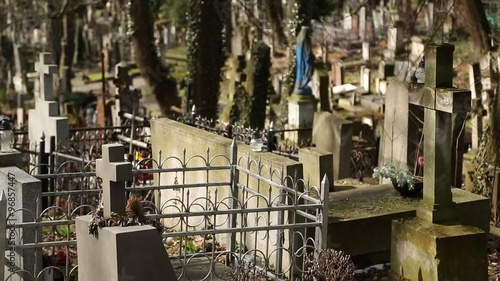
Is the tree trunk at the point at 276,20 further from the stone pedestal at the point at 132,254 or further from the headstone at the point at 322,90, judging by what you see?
→ the stone pedestal at the point at 132,254

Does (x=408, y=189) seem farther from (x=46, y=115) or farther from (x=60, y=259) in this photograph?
(x=46, y=115)

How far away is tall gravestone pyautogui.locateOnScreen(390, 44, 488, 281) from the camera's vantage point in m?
9.15

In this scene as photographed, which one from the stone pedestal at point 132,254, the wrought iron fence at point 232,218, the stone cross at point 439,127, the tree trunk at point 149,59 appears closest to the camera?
the stone pedestal at point 132,254

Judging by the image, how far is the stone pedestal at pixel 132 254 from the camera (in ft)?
22.9

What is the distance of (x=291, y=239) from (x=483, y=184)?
204 inches

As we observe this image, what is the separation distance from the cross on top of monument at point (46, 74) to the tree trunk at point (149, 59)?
476cm

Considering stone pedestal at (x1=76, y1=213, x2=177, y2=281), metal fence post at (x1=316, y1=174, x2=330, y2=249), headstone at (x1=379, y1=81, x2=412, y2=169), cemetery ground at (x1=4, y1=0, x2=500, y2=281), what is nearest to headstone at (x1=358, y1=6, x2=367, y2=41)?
cemetery ground at (x1=4, y1=0, x2=500, y2=281)

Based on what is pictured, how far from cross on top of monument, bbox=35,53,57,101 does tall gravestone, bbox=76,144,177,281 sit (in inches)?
346

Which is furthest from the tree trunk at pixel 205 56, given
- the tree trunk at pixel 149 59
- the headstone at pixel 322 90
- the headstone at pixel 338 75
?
the headstone at pixel 338 75

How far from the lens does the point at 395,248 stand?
9.61 m

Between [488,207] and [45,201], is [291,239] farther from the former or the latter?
[45,201]

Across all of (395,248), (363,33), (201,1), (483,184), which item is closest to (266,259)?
(395,248)

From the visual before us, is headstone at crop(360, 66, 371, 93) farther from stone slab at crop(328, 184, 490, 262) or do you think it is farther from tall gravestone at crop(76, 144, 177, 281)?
tall gravestone at crop(76, 144, 177, 281)

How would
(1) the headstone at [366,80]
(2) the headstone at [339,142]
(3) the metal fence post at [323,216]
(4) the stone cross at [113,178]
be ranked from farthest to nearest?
1. (1) the headstone at [366,80]
2. (2) the headstone at [339,142]
3. (3) the metal fence post at [323,216]
4. (4) the stone cross at [113,178]
